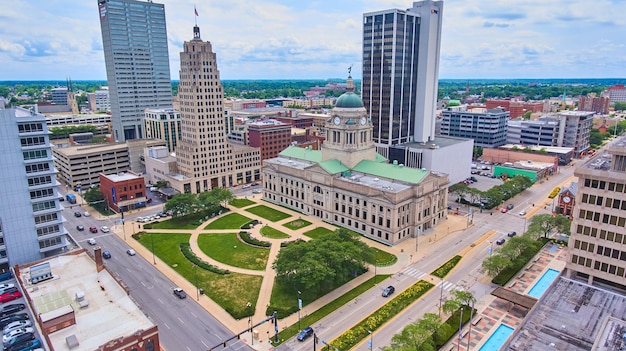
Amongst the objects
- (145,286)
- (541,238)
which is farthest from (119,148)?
(541,238)

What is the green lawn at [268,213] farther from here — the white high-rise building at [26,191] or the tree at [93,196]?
the white high-rise building at [26,191]

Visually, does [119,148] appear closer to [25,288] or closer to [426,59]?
[25,288]

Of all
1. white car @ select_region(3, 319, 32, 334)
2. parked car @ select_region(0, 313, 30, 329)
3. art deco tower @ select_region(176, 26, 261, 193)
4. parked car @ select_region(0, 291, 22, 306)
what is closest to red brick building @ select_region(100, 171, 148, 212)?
art deco tower @ select_region(176, 26, 261, 193)

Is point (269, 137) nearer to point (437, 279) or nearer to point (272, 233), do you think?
point (272, 233)

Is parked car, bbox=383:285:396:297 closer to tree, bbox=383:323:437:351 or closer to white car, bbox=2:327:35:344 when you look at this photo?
tree, bbox=383:323:437:351

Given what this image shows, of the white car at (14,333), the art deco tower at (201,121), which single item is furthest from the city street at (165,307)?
the art deco tower at (201,121)

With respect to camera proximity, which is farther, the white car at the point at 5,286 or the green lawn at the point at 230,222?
the green lawn at the point at 230,222

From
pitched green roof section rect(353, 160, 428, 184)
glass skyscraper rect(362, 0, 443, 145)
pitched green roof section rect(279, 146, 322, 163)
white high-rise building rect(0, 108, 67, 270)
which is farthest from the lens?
glass skyscraper rect(362, 0, 443, 145)
